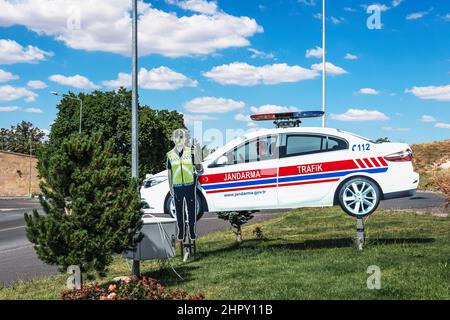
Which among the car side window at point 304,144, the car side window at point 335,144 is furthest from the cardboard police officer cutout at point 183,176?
the car side window at point 335,144

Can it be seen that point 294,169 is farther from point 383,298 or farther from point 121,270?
point 121,270

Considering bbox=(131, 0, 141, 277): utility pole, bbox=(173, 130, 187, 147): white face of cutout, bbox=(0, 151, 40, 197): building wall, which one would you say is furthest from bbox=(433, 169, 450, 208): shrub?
bbox=(0, 151, 40, 197): building wall

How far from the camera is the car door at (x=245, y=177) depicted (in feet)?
A: 37.7

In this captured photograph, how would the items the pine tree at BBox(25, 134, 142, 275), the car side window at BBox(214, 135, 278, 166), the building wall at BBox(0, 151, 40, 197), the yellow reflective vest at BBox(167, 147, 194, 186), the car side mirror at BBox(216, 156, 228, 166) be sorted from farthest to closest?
1. the building wall at BBox(0, 151, 40, 197)
2. the car side mirror at BBox(216, 156, 228, 166)
3. the car side window at BBox(214, 135, 278, 166)
4. the yellow reflective vest at BBox(167, 147, 194, 186)
5. the pine tree at BBox(25, 134, 142, 275)

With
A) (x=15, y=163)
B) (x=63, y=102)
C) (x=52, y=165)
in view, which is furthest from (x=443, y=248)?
(x=15, y=163)

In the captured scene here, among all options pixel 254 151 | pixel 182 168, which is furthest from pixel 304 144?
pixel 182 168

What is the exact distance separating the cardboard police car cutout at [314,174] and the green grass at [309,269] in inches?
48.6

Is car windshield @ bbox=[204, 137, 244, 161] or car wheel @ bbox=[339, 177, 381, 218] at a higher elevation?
car windshield @ bbox=[204, 137, 244, 161]

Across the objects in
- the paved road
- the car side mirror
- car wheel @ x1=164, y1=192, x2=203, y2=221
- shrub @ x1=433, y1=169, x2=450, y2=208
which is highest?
the car side mirror

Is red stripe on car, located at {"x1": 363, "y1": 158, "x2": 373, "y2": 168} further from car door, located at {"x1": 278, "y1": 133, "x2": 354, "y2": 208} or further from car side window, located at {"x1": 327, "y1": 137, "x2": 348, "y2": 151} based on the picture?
car side window, located at {"x1": 327, "y1": 137, "x2": 348, "y2": 151}

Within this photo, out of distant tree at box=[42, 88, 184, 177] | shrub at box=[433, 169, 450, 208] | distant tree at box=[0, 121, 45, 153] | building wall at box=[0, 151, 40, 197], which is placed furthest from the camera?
distant tree at box=[0, 121, 45, 153]

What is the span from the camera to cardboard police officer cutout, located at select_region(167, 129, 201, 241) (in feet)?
37.8

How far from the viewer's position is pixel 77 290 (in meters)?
8.55

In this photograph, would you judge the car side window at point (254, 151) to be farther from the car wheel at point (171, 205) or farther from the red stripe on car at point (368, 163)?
the red stripe on car at point (368, 163)
